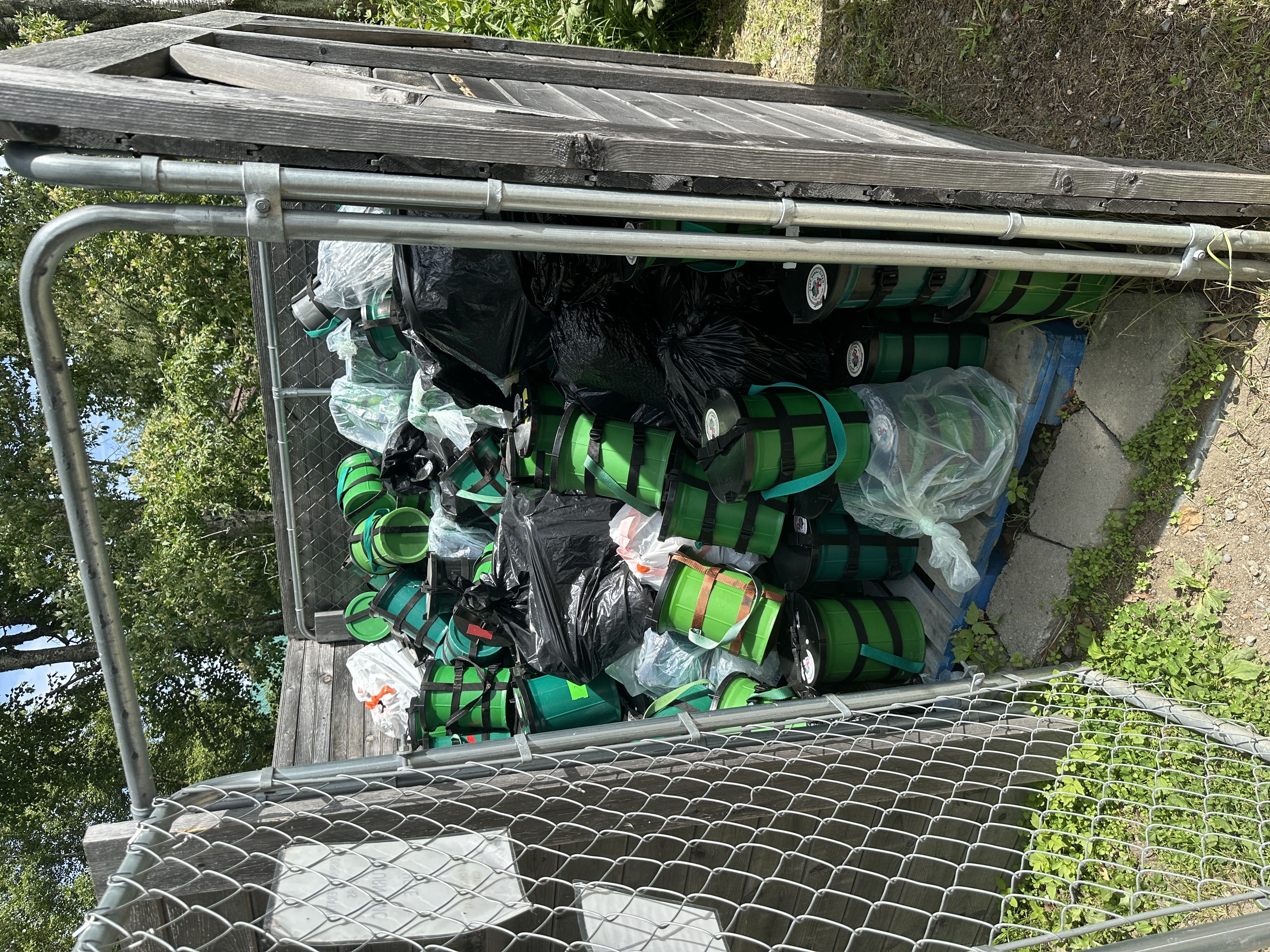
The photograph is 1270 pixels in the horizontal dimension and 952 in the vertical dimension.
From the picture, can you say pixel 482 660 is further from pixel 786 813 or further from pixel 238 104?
pixel 238 104

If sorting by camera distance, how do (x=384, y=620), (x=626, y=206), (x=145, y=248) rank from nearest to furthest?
1. (x=626, y=206)
2. (x=384, y=620)
3. (x=145, y=248)

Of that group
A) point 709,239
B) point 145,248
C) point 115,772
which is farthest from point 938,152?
point 115,772

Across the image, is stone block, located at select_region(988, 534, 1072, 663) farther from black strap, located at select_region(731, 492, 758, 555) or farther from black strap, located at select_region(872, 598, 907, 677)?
black strap, located at select_region(731, 492, 758, 555)

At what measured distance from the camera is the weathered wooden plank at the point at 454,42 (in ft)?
11.2

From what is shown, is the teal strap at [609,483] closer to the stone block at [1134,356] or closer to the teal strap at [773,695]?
the teal strap at [773,695]

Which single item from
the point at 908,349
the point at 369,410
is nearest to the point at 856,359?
the point at 908,349

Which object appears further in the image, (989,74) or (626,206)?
(989,74)

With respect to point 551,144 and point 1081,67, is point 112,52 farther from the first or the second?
point 1081,67

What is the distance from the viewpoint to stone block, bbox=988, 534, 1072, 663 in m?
2.69

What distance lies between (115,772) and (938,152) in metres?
13.8

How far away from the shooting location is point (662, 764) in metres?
2.21

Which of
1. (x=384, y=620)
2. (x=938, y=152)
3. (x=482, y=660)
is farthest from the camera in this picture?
(x=384, y=620)

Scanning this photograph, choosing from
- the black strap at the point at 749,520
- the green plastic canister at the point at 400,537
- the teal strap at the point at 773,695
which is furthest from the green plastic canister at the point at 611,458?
the green plastic canister at the point at 400,537

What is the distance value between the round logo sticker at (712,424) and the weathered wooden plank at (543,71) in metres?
1.63
